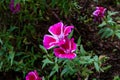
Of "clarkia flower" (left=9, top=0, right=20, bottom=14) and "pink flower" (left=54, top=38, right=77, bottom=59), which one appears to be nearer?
"pink flower" (left=54, top=38, right=77, bottom=59)

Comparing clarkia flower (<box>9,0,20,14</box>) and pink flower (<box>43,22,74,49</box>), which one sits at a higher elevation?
clarkia flower (<box>9,0,20,14</box>)

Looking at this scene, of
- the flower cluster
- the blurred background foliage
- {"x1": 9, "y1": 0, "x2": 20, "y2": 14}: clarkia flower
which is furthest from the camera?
{"x1": 9, "y1": 0, "x2": 20, "y2": 14}: clarkia flower

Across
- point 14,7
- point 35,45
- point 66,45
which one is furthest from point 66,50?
point 35,45

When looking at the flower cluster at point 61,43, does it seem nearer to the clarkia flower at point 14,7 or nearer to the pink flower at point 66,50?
the pink flower at point 66,50

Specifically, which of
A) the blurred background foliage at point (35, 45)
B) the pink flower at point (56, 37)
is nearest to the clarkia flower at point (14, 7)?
the blurred background foliage at point (35, 45)

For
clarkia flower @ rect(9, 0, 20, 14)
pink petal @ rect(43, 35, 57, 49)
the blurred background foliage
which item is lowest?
the blurred background foliage

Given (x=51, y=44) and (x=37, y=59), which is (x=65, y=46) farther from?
(x=37, y=59)

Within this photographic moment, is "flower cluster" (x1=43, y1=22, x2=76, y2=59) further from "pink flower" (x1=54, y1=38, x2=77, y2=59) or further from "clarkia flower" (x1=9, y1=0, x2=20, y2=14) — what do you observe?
"clarkia flower" (x1=9, y1=0, x2=20, y2=14)

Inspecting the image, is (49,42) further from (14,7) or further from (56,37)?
(14,7)

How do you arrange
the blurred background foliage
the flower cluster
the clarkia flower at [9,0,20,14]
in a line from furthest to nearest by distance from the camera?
the clarkia flower at [9,0,20,14] → the blurred background foliage → the flower cluster

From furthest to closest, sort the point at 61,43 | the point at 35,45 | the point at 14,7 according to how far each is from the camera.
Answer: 1. the point at 35,45
2. the point at 14,7
3. the point at 61,43

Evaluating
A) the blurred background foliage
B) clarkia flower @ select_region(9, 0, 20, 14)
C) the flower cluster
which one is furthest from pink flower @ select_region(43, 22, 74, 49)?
clarkia flower @ select_region(9, 0, 20, 14)
